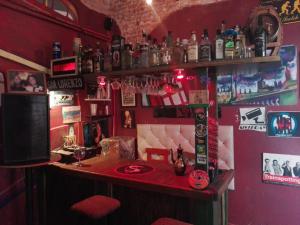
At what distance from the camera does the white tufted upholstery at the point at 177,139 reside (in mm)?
3477

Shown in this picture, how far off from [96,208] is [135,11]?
326cm

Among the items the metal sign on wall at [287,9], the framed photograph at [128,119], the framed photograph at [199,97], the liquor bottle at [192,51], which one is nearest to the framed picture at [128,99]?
the framed photograph at [128,119]

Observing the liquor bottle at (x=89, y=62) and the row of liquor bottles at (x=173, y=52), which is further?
the liquor bottle at (x=89, y=62)

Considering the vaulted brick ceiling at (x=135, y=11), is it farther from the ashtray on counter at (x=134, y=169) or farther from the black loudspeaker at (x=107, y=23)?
the ashtray on counter at (x=134, y=169)

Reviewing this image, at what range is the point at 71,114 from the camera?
3.68 m

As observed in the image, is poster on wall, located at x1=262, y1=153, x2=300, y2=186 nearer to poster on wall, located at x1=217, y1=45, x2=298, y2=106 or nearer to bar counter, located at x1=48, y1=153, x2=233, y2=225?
poster on wall, located at x1=217, y1=45, x2=298, y2=106

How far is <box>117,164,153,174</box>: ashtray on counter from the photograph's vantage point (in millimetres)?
2525

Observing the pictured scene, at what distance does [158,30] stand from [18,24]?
1.98 meters

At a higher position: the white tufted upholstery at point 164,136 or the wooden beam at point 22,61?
the wooden beam at point 22,61

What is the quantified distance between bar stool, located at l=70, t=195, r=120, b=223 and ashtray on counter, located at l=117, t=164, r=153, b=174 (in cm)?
34

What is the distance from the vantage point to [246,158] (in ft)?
11.2

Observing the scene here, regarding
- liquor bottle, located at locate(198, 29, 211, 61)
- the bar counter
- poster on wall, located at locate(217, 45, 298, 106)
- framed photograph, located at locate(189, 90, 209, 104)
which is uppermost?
liquor bottle, located at locate(198, 29, 211, 61)

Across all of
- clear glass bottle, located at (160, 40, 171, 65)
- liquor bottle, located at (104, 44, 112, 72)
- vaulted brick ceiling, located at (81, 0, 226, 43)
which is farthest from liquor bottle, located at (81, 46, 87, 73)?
vaulted brick ceiling, located at (81, 0, 226, 43)

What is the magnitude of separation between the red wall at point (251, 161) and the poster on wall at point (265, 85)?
102mm
